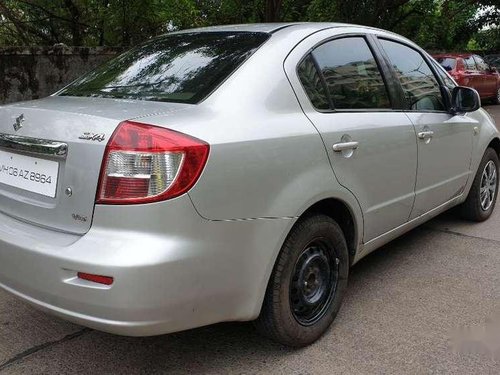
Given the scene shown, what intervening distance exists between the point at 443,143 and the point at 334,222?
1438 millimetres

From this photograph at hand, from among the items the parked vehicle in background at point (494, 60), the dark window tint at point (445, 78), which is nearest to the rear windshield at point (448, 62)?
the parked vehicle in background at point (494, 60)

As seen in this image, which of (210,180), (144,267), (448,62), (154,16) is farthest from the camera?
(448,62)

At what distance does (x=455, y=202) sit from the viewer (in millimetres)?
4418

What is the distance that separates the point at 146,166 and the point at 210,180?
261 millimetres

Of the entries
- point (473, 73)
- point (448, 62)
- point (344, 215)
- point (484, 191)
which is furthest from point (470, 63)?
point (344, 215)

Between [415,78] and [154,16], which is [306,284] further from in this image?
[154,16]

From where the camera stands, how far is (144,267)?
2.10 m

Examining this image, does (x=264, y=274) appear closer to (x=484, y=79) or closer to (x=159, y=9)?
(x=159, y=9)

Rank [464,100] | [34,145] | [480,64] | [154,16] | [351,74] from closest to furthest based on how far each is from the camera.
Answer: [34,145], [351,74], [464,100], [154,16], [480,64]

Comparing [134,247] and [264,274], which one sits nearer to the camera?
[134,247]

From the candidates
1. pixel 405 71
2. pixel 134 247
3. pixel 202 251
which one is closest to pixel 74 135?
pixel 134 247

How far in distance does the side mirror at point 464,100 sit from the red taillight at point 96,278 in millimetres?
3001

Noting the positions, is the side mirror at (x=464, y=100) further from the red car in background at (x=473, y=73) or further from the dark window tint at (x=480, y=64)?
the dark window tint at (x=480, y=64)

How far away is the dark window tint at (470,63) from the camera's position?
13.8 metres
